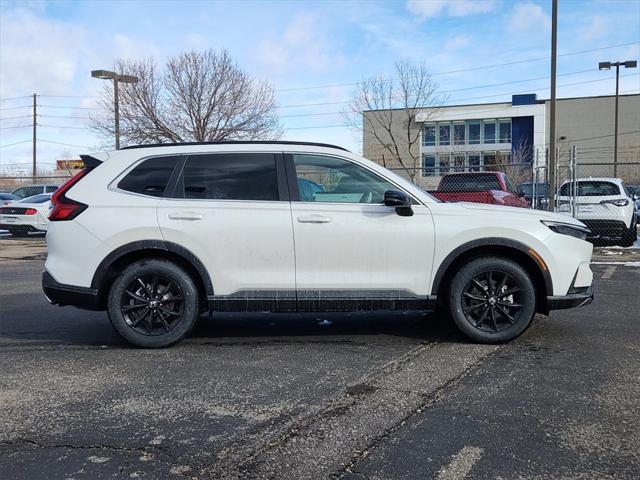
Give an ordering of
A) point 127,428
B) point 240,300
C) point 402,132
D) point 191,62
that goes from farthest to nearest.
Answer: point 402,132 → point 191,62 → point 240,300 → point 127,428

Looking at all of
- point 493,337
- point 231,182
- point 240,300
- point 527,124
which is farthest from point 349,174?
point 527,124

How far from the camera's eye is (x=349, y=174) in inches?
224

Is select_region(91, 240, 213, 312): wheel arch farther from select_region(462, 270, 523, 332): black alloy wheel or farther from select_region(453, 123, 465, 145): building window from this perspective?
select_region(453, 123, 465, 145): building window

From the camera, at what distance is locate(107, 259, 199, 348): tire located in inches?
217

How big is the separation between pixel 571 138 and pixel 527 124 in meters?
6.19

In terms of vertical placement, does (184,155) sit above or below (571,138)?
below

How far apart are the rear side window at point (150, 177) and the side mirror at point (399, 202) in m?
A: 1.96

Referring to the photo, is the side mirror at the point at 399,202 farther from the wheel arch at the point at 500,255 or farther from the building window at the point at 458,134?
the building window at the point at 458,134

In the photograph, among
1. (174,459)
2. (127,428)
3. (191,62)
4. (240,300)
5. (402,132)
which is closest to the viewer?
(174,459)

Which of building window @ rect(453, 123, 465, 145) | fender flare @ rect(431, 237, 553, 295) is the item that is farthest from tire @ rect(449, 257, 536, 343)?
building window @ rect(453, 123, 465, 145)

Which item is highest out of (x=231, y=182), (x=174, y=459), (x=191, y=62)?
(x=191, y=62)

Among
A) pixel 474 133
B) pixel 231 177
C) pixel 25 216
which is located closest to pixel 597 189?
pixel 231 177

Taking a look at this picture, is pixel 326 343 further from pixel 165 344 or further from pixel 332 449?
pixel 332 449

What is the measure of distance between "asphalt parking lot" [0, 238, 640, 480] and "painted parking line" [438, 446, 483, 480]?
1 centimetres
